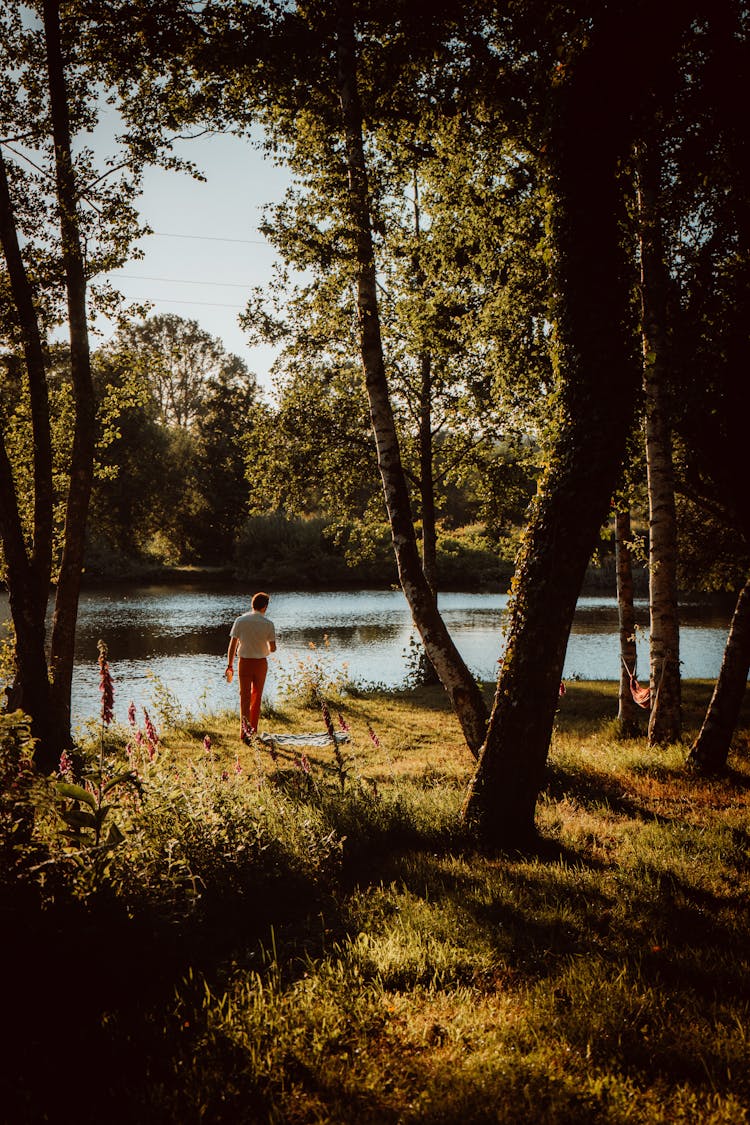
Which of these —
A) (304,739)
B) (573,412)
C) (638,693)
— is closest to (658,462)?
(638,693)

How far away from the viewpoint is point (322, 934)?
12.1 feet

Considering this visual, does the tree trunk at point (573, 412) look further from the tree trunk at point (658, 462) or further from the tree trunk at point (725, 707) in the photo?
the tree trunk at point (658, 462)

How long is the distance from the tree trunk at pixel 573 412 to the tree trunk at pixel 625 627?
509cm

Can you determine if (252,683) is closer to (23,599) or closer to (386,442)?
(23,599)

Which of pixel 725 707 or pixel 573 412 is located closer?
pixel 573 412

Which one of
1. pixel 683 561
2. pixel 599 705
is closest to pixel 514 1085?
pixel 599 705

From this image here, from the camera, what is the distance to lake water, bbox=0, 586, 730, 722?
1800 cm

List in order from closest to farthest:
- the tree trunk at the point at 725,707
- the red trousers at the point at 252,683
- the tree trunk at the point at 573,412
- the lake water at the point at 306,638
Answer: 1. the tree trunk at the point at 573,412
2. the tree trunk at the point at 725,707
3. the red trousers at the point at 252,683
4. the lake water at the point at 306,638

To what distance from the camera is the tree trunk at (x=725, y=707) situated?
695 cm

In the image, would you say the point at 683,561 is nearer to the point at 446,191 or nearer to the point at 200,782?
the point at 446,191

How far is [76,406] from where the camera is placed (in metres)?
9.19

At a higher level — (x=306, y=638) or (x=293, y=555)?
(x=293, y=555)

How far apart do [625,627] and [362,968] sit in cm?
775

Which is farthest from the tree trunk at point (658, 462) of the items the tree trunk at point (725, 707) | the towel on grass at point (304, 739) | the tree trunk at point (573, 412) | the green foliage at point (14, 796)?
the green foliage at point (14, 796)
